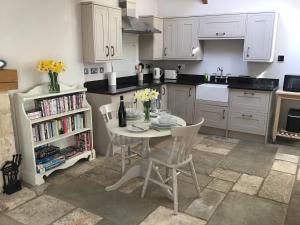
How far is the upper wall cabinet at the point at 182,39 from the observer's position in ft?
16.1

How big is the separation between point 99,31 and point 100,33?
3 cm

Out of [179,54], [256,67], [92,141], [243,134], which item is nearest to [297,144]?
[243,134]

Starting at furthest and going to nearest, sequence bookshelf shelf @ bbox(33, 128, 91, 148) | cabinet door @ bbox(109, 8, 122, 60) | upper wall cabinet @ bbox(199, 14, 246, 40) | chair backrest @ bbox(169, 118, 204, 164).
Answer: upper wall cabinet @ bbox(199, 14, 246, 40), cabinet door @ bbox(109, 8, 122, 60), bookshelf shelf @ bbox(33, 128, 91, 148), chair backrest @ bbox(169, 118, 204, 164)

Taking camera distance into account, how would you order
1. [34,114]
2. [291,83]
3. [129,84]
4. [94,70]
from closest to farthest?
[34,114]
[94,70]
[291,83]
[129,84]

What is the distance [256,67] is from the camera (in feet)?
15.6

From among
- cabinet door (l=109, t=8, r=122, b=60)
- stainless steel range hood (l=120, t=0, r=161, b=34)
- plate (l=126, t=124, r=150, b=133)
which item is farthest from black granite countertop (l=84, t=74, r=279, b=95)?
plate (l=126, t=124, r=150, b=133)

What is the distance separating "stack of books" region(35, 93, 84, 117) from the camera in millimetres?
3146

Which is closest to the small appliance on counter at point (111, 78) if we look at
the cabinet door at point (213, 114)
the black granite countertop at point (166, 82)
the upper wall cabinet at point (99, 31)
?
the black granite countertop at point (166, 82)

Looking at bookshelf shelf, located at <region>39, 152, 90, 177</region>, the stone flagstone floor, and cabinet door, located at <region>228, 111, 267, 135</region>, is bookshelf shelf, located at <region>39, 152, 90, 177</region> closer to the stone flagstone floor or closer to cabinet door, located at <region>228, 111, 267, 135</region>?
the stone flagstone floor

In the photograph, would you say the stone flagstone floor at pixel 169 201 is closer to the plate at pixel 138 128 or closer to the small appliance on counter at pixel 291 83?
the plate at pixel 138 128

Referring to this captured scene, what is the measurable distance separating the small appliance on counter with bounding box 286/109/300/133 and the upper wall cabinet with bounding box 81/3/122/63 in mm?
3001

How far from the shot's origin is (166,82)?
5078mm

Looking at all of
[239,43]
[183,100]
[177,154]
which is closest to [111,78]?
[183,100]

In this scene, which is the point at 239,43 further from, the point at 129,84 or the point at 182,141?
the point at 182,141
